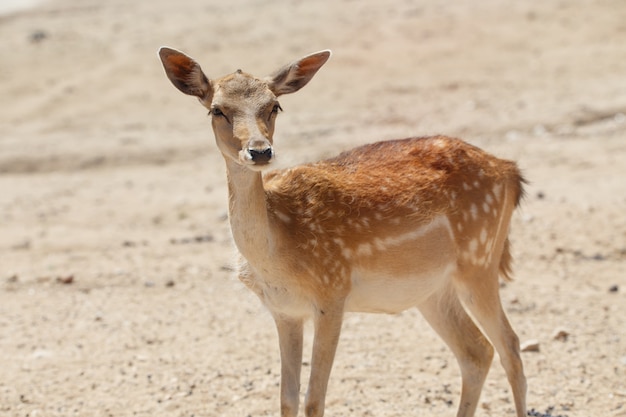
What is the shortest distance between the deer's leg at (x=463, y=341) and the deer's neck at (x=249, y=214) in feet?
4.85

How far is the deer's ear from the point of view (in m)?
6.27

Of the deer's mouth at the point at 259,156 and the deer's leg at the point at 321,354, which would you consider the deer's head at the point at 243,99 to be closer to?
the deer's mouth at the point at 259,156

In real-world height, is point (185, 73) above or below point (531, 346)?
above

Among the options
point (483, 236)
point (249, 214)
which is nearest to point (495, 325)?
point (483, 236)

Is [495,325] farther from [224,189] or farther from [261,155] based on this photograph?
[224,189]

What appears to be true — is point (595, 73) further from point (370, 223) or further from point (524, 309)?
point (370, 223)

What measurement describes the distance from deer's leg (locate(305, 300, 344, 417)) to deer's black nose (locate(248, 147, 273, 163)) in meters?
1.10

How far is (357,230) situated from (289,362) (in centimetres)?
93

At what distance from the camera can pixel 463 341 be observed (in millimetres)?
6883

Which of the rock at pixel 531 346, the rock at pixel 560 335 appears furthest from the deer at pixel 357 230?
the rock at pixel 560 335

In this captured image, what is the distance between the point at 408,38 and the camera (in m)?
20.1

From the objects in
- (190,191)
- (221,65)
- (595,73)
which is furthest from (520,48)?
(190,191)

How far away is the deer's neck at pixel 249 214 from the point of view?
233 inches

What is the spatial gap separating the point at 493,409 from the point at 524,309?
196 cm
